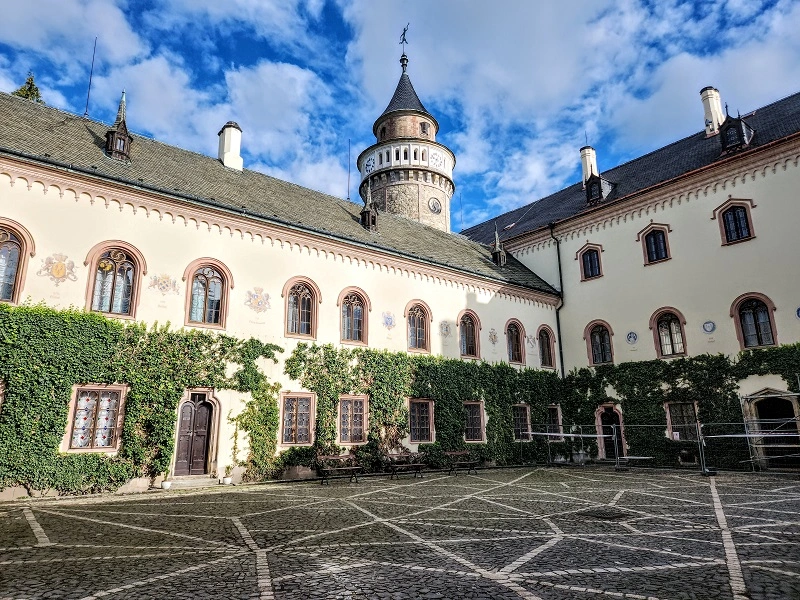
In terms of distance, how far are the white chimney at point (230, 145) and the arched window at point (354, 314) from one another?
7663 mm

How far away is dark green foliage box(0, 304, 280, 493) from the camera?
11.7m

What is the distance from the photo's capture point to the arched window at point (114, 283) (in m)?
13.6

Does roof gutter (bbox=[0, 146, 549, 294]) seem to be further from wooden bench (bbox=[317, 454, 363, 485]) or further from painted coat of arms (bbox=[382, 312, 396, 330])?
wooden bench (bbox=[317, 454, 363, 485])

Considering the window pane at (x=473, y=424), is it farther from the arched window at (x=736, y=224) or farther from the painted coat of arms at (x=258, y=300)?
the arched window at (x=736, y=224)

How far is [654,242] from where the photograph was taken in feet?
72.3

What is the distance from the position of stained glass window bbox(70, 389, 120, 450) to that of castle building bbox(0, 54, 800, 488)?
0.07 m

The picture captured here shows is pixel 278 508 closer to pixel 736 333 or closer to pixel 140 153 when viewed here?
pixel 140 153

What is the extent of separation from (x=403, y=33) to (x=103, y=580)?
3915 cm

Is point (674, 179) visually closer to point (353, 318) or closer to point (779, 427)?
point (779, 427)

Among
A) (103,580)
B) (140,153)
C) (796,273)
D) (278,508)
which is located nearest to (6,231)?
(140,153)

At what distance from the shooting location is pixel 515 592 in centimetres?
529

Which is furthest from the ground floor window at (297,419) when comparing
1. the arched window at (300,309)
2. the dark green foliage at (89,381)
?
the arched window at (300,309)

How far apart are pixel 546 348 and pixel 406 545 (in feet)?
61.6

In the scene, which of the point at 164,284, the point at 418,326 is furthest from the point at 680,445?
the point at 164,284
